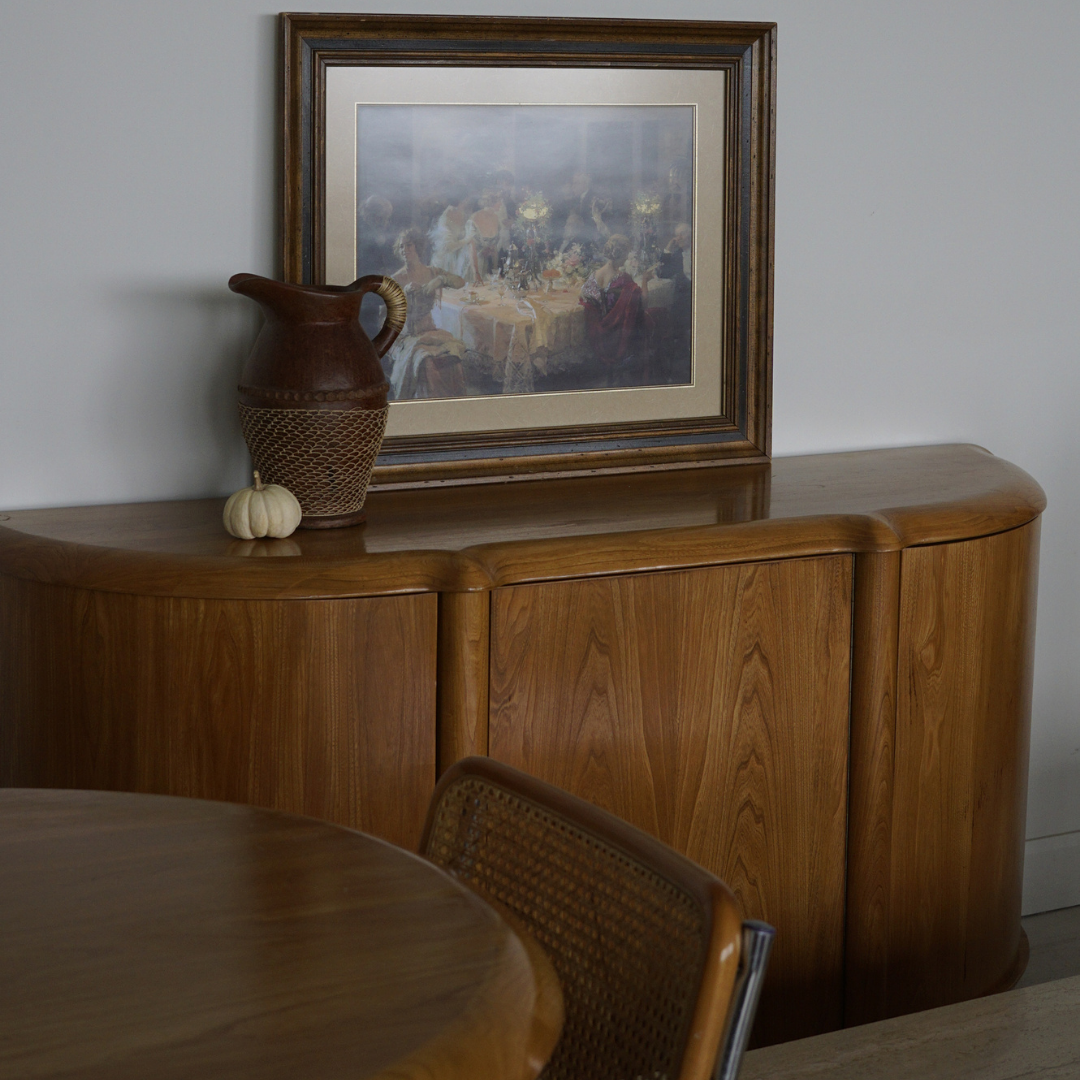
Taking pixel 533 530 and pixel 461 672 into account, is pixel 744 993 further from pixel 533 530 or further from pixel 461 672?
pixel 533 530

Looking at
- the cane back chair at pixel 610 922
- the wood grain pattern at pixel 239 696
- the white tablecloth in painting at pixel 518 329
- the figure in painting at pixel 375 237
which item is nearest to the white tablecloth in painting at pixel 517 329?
A: the white tablecloth in painting at pixel 518 329

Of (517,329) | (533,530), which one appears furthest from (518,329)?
(533,530)

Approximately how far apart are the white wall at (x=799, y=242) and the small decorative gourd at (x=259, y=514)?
33 cm

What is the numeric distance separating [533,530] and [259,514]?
424 millimetres

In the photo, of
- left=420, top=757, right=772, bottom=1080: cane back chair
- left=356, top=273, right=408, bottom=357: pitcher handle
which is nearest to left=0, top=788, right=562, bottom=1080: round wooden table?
left=420, top=757, right=772, bottom=1080: cane back chair

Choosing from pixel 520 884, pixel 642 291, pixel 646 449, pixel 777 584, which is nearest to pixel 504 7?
pixel 642 291

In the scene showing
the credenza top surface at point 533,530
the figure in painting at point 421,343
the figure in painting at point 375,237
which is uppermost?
the figure in painting at point 375,237

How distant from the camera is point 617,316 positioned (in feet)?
8.48

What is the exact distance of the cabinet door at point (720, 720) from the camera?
6.85 ft

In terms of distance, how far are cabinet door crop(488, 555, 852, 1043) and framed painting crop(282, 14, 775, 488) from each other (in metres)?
0.49

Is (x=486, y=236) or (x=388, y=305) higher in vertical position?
(x=486, y=236)

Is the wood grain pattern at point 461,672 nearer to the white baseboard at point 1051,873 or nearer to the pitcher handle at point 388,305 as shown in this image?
the pitcher handle at point 388,305

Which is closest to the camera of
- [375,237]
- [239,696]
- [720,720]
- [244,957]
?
[244,957]

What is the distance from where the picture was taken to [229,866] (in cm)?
117
